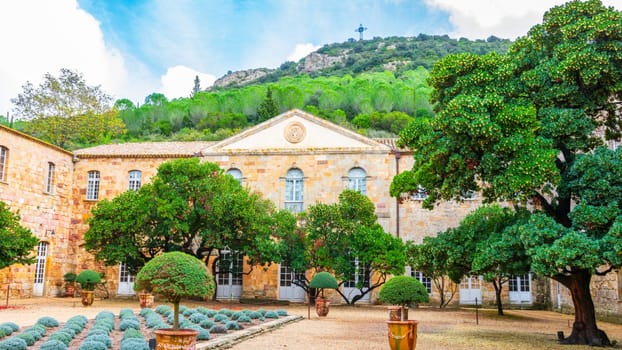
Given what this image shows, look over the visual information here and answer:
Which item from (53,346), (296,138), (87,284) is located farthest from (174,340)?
(296,138)

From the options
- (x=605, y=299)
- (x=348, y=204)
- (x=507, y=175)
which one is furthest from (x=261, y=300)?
(x=507, y=175)

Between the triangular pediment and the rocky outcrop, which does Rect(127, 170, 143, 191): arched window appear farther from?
the rocky outcrop

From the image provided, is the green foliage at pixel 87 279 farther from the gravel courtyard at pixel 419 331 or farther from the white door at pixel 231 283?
the white door at pixel 231 283

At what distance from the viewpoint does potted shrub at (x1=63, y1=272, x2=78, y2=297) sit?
2536 cm

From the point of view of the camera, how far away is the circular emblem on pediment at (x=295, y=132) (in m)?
26.1

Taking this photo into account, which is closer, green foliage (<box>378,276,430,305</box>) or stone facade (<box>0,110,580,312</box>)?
green foliage (<box>378,276,430,305</box>)

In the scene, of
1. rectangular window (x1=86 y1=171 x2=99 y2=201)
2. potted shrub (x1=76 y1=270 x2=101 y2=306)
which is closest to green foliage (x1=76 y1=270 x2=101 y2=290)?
potted shrub (x1=76 y1=270 x2=101 y2=306)

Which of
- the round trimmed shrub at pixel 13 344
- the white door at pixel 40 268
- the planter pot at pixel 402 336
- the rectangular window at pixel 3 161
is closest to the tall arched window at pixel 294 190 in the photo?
the white door at pixel 40 268

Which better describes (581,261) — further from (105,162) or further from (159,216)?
(105,162)

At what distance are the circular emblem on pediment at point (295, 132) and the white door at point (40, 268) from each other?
11944 millimetres

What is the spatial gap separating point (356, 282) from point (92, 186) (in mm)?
13449

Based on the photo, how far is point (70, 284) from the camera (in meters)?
25.7

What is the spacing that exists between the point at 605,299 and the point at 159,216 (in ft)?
51.6

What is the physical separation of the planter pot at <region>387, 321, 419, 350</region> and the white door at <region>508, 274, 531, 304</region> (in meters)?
16.4
